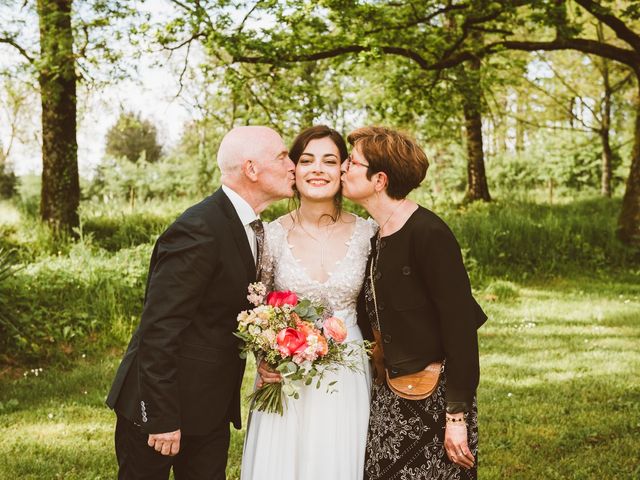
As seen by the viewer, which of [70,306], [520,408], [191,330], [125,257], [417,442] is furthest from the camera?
[125,257]

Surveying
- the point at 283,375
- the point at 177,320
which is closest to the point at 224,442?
the point at 283,375

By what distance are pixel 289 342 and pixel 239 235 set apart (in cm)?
55

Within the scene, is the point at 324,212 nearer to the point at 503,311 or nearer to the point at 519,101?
the point at 503,311

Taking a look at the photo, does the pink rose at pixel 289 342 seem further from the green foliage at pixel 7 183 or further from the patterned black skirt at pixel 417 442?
the green foliage at pixel 7 183

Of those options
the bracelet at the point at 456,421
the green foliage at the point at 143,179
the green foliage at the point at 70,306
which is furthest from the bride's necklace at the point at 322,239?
the green foliage at the point at 143,179

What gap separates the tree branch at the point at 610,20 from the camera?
10388 mm

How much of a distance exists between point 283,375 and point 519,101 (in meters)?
22.8

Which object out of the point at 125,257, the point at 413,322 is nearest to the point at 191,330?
the point at 413,322

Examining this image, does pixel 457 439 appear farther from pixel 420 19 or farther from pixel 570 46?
pixel 570 46

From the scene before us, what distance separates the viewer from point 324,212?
11.5ft

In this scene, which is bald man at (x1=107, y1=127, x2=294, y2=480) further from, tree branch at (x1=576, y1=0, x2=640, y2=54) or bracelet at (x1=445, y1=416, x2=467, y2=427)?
tree branch at (x1=576, y1=0, x2=640, y2=54)

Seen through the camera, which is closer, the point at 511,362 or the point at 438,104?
the point at 511,362

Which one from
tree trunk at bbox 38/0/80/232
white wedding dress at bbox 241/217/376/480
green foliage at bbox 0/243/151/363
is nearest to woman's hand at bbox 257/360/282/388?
white wedding dress at bbox 241/217/376/480

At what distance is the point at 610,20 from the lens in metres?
11.3
